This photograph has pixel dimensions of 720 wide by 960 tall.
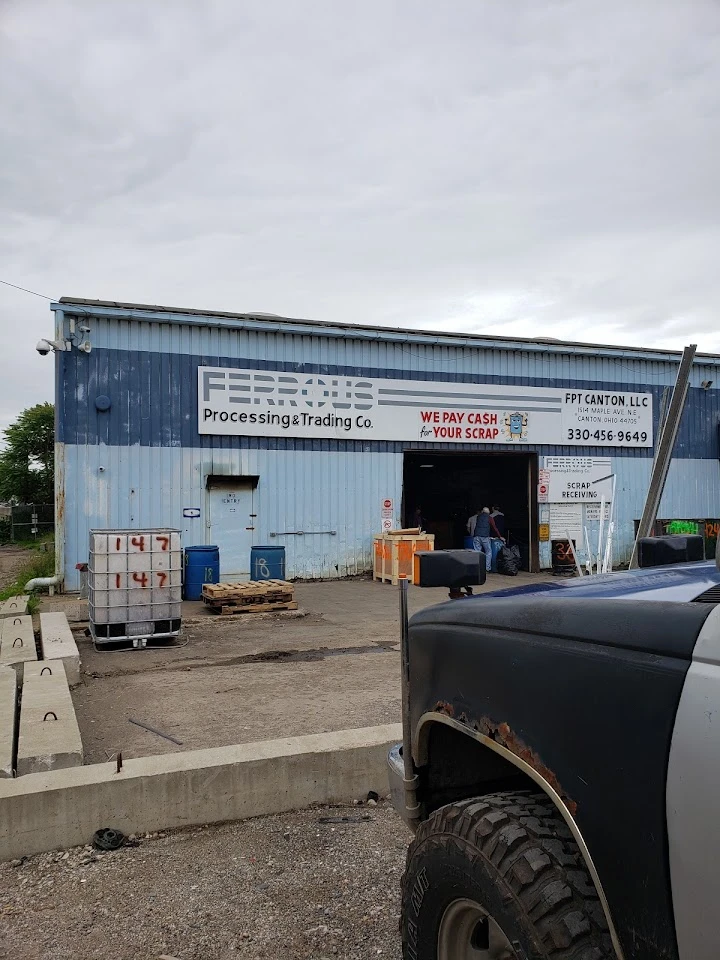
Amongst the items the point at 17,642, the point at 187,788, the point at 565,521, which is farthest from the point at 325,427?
the point at 187,788

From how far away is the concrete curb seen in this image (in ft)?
13.7

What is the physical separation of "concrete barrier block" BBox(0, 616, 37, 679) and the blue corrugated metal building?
4770 mm

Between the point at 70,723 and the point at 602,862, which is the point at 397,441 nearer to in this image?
the point at 70,723

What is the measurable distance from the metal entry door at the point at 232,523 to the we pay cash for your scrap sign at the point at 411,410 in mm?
1272

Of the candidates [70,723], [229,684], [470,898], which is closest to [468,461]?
[229,684]

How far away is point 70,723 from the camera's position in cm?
550

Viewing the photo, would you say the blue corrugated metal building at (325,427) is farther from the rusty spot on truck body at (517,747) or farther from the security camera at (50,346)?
the rusty spot on truck body at (517,747)

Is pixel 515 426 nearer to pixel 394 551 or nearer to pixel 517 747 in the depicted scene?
pixel 394 551

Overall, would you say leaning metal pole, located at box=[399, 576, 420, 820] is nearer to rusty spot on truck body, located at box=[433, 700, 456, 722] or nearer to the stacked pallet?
rusty spot on truck body, located at box=[433, 700, 456, 722]

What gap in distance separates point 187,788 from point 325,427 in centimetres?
1372

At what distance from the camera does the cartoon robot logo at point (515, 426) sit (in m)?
19.6

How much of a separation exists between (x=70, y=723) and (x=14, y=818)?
4.60 ft

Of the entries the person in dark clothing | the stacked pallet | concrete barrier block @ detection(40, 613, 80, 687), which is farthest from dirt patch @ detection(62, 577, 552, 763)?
the person in dark clothing

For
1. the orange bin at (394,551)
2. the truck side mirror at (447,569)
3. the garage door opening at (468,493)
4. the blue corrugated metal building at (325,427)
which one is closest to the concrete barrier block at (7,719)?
the truck side mirror at (447,569)
